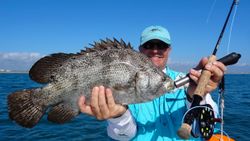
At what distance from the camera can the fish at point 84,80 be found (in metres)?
3.97

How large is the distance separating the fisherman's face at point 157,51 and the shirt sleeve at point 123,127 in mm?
1305

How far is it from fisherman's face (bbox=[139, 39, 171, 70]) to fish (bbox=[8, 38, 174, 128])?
47.8 inches

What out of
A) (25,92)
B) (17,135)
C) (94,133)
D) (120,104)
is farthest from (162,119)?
(17,135)

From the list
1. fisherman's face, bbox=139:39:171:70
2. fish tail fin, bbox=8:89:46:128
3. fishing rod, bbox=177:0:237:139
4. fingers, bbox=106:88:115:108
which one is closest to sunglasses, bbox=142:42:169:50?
fisherman's face, bbox=139:39:171:70

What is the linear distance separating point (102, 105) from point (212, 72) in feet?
4.92

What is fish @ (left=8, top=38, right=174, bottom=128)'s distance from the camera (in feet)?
13.0

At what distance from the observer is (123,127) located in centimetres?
445

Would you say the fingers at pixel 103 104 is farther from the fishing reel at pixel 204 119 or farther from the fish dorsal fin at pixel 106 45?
the fishing reel at pixel 204 119

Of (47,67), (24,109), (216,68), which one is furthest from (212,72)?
(24,109)

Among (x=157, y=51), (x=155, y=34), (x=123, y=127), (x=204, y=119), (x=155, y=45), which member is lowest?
(x=123, y=127)

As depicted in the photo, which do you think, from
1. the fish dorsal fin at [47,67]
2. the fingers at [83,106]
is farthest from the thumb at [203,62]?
the fish dorsal fin at [47,67]

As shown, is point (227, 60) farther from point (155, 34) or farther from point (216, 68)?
point (155, 34)

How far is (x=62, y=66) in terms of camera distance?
13.5 ft

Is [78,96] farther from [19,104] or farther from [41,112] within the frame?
[19,104]
